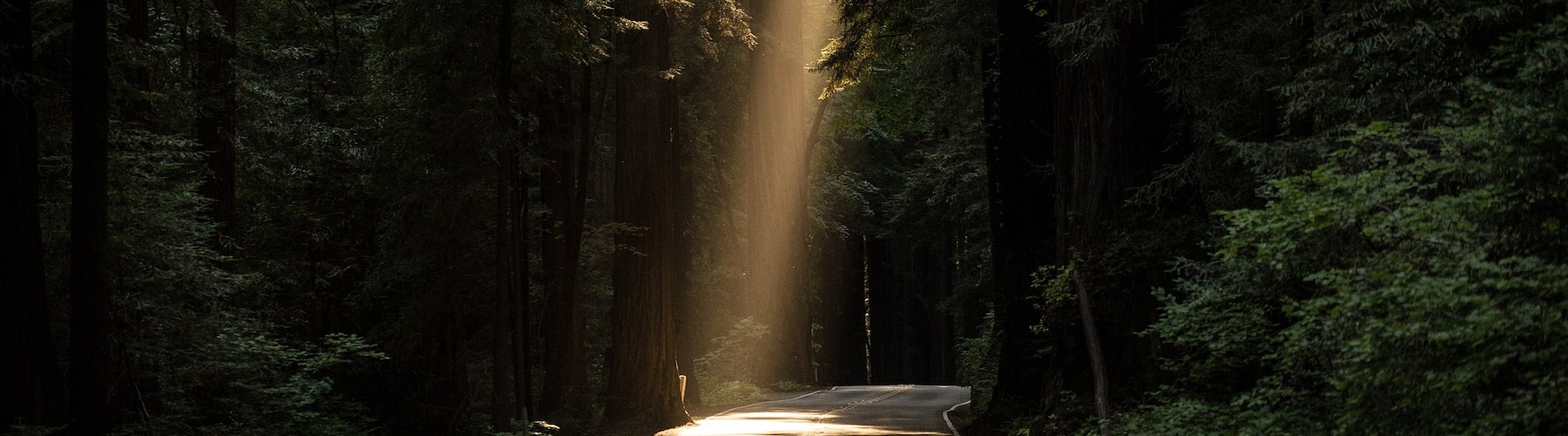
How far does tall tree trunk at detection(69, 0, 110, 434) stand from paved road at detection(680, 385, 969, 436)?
9.72m

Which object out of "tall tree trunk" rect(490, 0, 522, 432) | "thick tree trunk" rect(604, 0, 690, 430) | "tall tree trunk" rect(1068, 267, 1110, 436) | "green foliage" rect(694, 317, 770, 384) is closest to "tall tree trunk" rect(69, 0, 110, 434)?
"tall tree trunk" rect(490, 0, 522, 432)

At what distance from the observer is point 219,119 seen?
16.8 m

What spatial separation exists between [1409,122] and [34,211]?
11.2m

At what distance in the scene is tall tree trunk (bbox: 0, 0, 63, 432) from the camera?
34.9 ft

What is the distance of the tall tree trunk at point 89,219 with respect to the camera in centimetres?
1087

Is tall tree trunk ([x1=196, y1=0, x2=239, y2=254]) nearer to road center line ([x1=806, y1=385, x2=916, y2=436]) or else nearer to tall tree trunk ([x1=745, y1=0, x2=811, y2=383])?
road center line ([x1=806, y1=385, x2=916, y2=436])

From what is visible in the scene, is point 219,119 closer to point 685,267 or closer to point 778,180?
point 685,267

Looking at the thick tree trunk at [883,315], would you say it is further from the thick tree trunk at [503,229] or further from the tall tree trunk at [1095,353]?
the tall tree trunk at [1095,353]

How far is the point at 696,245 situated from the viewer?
35312mm

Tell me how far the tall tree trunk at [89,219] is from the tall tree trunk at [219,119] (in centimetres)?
457

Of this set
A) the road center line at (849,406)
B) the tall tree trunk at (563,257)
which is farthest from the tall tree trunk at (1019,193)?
the tall tree trunk at (563,257)

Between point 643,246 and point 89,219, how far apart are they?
36.0 feet

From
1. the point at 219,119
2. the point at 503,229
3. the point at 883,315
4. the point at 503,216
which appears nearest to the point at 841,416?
the point at 503,229

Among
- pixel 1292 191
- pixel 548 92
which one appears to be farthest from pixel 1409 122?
pixel 548 92
